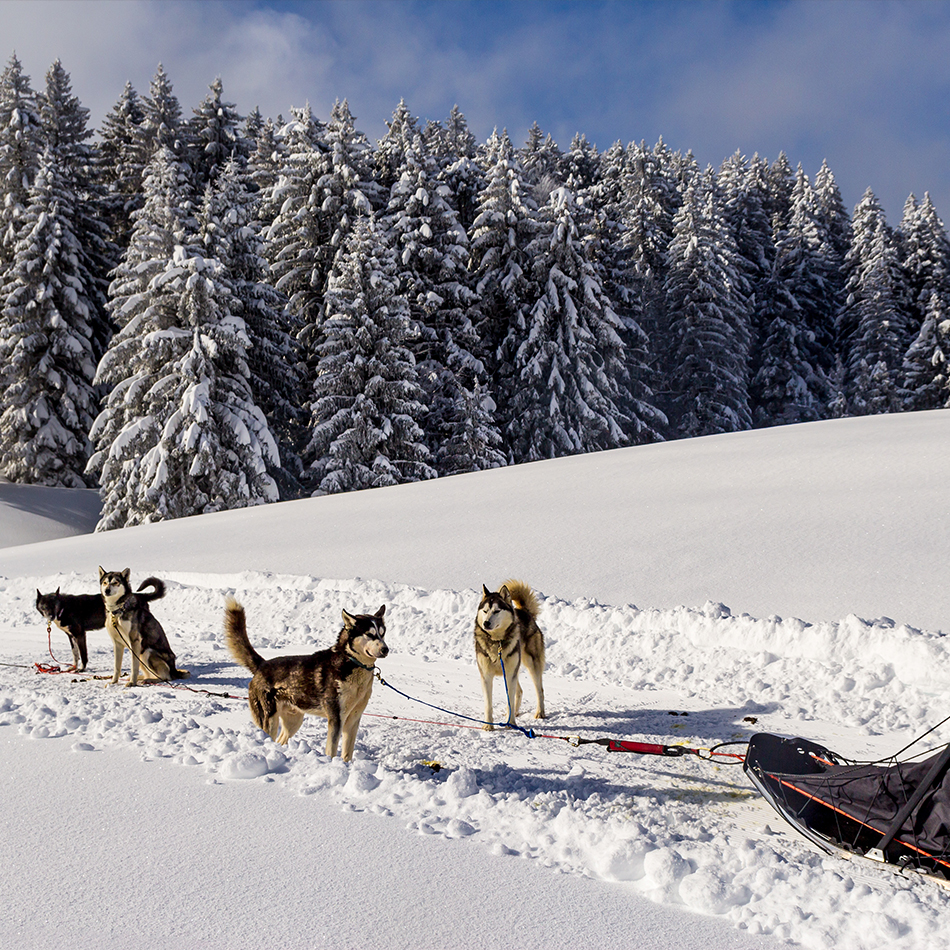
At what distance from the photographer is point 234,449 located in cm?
2281

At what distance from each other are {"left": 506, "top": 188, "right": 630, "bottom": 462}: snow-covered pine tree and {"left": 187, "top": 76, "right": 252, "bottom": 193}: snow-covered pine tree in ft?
55.3

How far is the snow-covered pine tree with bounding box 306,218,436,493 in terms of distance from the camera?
23609 mm

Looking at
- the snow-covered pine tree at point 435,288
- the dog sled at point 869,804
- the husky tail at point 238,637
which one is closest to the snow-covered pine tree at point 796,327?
the snow-covered pine tree at point 435,288

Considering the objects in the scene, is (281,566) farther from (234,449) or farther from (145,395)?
(145,395)

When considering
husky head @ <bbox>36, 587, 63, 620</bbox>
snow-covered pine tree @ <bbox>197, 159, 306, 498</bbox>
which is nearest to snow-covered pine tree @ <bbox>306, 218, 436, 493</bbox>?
snow-covered pine tree @ <bbox>197, 159, 306, 498</bbox>

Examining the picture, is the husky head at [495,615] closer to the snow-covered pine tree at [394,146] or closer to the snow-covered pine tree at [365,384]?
the snow-covered pine tree at [365,384]

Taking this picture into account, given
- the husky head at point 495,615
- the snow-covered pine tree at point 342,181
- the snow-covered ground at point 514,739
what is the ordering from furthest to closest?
the snow-covered pine tree at point 342,181 < the husky head at point 495,615 < the snow-covered ground at point 514,739

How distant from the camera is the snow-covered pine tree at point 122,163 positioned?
3456 cm

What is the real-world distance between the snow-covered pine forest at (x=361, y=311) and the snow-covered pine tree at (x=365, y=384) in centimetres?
9

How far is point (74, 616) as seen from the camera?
297 inches

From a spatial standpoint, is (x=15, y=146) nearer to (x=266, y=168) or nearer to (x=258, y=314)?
(x=266, y=168)

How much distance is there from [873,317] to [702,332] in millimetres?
10890

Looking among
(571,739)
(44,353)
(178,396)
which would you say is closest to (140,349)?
(178,396)

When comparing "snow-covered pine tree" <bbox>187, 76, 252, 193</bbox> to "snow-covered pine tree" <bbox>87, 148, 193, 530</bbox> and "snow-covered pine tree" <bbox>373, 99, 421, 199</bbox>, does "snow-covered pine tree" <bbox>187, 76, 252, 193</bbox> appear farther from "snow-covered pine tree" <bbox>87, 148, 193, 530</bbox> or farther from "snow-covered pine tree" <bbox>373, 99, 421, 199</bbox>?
"snow-covered pine tree" <bbox>87, 148, 193, 530</bbox>
